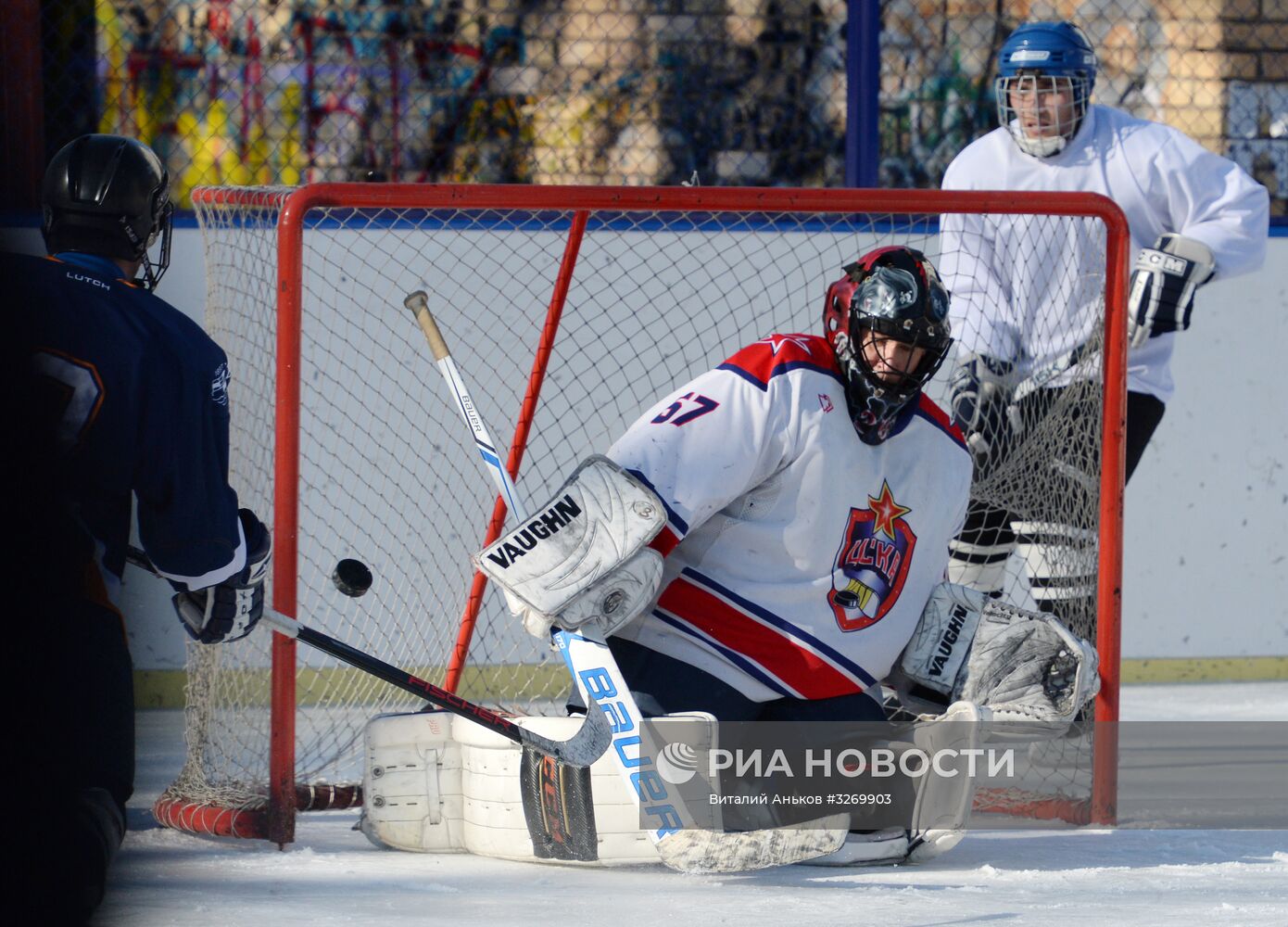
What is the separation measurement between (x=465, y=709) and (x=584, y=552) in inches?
15.0

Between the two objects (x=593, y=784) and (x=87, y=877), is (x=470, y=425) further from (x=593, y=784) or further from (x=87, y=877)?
(x=87, y=877)

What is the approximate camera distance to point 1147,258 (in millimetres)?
3723

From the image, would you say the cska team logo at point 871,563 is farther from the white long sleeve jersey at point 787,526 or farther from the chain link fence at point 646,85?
the chain link fence at point 646,85

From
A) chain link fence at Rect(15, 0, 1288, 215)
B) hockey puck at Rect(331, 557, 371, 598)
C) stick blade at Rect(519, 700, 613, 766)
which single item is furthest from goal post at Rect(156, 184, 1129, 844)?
stick blade at Rect(519, 700, 613, 766)

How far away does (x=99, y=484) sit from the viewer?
248 centimetres

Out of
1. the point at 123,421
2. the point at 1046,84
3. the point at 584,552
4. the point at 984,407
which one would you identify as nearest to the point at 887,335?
the point at 584,552

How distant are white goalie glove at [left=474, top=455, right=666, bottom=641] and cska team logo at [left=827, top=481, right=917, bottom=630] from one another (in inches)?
13.5

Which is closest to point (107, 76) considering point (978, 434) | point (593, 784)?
point (978, 434)

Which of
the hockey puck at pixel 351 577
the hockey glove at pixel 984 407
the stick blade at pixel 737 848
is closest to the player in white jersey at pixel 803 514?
the stick blade at pixel 737 848

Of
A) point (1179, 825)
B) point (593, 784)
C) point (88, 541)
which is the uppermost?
point (88, 541)

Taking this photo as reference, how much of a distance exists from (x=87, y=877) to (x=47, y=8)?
2.93 metres

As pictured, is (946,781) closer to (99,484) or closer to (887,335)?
(887,335)

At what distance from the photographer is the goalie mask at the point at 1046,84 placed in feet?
12.7

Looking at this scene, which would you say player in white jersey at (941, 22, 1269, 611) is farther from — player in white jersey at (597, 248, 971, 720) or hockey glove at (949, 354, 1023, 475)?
player in white jersey at (597, 248, 971, 720)
